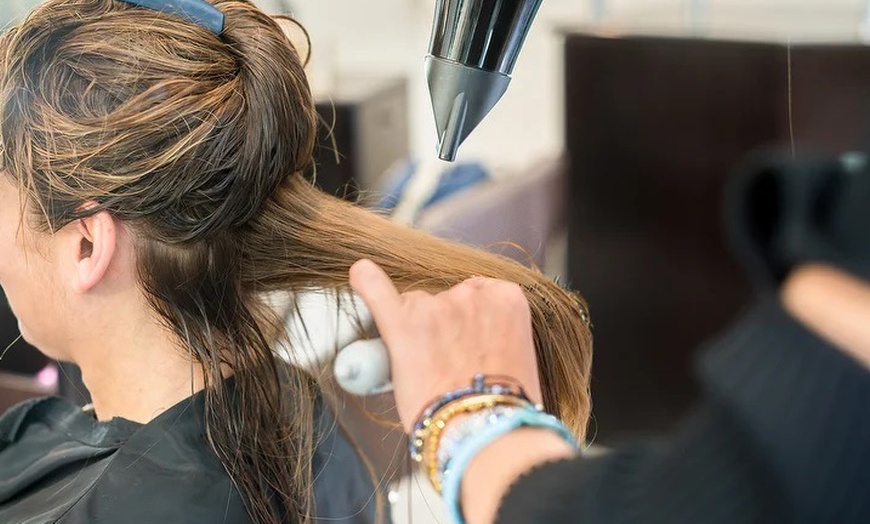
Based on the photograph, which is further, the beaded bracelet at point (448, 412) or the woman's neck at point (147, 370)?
the woman's neck at point (147, 370)

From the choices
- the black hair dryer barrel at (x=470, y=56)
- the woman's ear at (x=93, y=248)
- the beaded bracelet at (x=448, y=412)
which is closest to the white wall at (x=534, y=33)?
the black hair dryer barrel at (x=470, y=56)

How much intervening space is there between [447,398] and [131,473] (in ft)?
1.28

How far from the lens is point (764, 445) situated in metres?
0.47

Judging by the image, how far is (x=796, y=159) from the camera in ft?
1.50

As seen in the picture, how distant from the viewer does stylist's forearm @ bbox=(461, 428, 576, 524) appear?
589 mm

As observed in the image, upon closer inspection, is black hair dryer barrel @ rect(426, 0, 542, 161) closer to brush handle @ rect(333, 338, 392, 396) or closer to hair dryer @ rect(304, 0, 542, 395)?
hair dryer @ rect(304, 0, 542, 395)

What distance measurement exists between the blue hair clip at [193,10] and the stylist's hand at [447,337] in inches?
11.5

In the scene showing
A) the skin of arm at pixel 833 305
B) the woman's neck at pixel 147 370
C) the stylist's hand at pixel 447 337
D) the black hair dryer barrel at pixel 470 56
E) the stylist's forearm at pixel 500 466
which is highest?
the black hair dryer barrel at pixel 470 56

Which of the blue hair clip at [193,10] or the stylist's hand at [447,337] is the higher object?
the blue hair clip at [193,10]

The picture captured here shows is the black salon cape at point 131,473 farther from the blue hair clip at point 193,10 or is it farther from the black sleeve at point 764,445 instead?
the black sleeve at point 764,445

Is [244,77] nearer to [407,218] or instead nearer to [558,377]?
[558,377]

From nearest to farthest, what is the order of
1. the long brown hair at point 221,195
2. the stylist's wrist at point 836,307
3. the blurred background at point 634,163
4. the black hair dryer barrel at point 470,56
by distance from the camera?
the stylist's wrist at point 836,307 → the blurred background at point 634,163 → the black hair dryer barrel at point 470,56 → the long brown hair at point 221,195

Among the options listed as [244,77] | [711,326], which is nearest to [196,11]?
[244,77]

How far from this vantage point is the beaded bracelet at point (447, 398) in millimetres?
625
